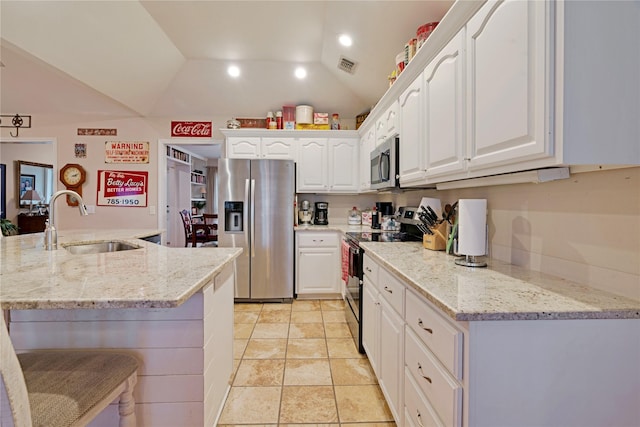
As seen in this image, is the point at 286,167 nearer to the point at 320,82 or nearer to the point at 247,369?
the point at 320,82

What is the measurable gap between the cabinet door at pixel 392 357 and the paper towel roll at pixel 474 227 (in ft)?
1.52

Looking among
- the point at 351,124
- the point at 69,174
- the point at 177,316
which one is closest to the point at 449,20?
the point at 177,316

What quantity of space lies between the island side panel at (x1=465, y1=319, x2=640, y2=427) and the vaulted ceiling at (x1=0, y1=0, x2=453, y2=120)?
2.09 metres

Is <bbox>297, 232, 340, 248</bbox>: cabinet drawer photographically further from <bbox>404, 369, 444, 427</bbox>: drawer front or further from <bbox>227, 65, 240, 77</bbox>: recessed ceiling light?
<bbox>404, 369, 444, 427</bbox>: drawer front

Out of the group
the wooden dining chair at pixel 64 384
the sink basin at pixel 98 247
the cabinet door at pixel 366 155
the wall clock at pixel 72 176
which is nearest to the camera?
the wooden dining chair at pixel 64 384

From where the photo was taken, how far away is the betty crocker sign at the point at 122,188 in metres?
4.06

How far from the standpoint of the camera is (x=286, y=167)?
11.5 ft

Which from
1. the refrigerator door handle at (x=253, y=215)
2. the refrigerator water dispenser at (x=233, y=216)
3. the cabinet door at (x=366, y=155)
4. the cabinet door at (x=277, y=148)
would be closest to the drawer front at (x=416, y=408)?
the cabinet door at (x=366, y=155)

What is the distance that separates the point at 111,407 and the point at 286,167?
105 inches

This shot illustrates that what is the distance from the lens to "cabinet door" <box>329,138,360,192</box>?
3824 millimetres

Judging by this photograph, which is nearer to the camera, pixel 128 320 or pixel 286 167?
pixel 128 320

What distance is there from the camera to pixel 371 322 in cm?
Result: 200

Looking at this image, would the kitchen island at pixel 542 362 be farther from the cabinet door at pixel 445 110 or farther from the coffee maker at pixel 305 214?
the coffee maker at pixel 305 214

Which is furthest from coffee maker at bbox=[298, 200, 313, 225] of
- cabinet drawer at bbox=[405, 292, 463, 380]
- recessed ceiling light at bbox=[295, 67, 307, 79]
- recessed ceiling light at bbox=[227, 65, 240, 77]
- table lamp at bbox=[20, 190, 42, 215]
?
table lamp at bbox=[20, 190, 42, 215]
